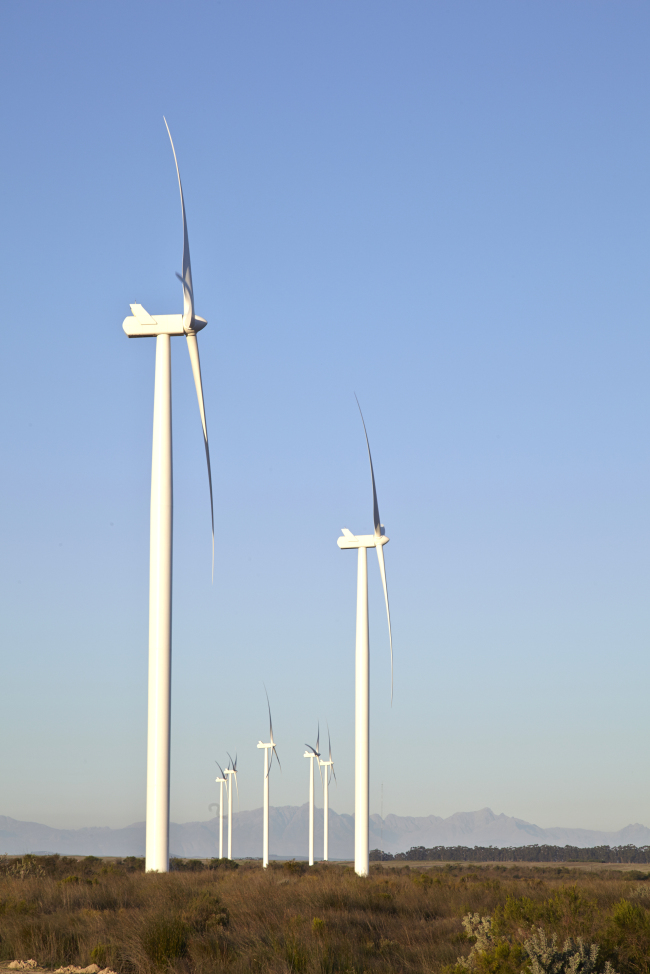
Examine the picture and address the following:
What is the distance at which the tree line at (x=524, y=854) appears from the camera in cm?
16012

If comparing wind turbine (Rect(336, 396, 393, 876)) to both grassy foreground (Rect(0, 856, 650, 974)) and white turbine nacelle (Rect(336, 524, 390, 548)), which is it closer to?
white turbine nacelle (Rect(336, 524, 390, 548))

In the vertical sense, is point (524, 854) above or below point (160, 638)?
below

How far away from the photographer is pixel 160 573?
1005 inches

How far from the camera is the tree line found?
525ft

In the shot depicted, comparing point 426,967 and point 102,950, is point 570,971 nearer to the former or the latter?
point 426,967

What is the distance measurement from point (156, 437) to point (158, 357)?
273 cm

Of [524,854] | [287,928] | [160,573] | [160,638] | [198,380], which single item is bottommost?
[524,854]

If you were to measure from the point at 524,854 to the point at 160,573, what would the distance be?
17058 centimetres

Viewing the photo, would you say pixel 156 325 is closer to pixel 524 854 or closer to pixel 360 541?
pixel 360 541

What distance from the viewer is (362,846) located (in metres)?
40.9

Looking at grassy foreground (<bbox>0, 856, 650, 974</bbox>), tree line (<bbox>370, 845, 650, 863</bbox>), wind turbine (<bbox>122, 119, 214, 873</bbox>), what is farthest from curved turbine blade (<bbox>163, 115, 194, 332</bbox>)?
tree line (<bbox>370, 845, 650, 863</bbox>)

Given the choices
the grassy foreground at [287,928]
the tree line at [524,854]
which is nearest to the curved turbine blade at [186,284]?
the grassy foreground at [287,928]

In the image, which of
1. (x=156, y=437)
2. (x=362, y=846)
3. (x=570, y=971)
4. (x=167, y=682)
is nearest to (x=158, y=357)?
(x=156, y=437)

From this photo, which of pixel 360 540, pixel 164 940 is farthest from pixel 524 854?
pixel 164 940
